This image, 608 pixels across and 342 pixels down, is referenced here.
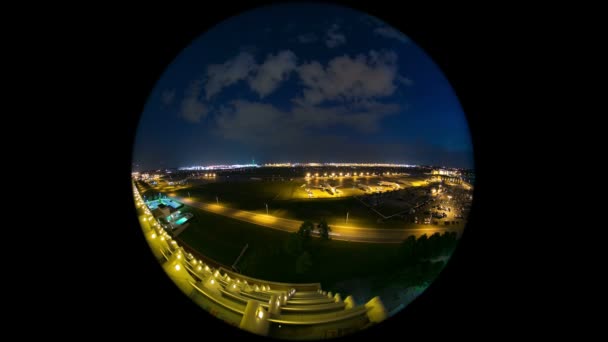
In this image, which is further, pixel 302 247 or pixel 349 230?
pixel 349 230

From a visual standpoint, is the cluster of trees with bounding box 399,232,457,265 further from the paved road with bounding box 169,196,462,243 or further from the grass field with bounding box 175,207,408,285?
the paved road with bounding box 169,196,462,243

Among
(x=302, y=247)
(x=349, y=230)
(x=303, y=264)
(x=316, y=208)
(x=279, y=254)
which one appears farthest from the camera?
(x=316, y=208)

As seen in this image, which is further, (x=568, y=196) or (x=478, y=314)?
(x=478, y=314)

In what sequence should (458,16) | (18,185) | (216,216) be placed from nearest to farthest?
1. (18,185)
2. (458,16)
3. (216,216)

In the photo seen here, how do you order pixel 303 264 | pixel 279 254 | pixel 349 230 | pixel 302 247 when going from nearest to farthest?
pixel 303 264, pixel 279 254, pixel 302 247, pixel 349 230

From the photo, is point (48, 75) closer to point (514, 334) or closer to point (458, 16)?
point (458, 16)

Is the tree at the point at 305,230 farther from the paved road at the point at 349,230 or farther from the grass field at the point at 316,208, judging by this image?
the grass field at the point at 316,208

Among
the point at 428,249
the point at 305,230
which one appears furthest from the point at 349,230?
the point at 428,249

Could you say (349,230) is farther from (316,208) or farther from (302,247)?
(316,208)

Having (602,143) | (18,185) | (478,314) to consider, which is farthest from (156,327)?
(602,143)

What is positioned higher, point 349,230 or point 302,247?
point 349,230

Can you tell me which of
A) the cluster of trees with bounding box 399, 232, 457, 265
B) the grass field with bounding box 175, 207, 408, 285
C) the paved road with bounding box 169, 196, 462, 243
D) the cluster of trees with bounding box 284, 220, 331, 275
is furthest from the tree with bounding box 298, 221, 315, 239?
the cluster of trees with bounding box 399, 232, 457, 265
